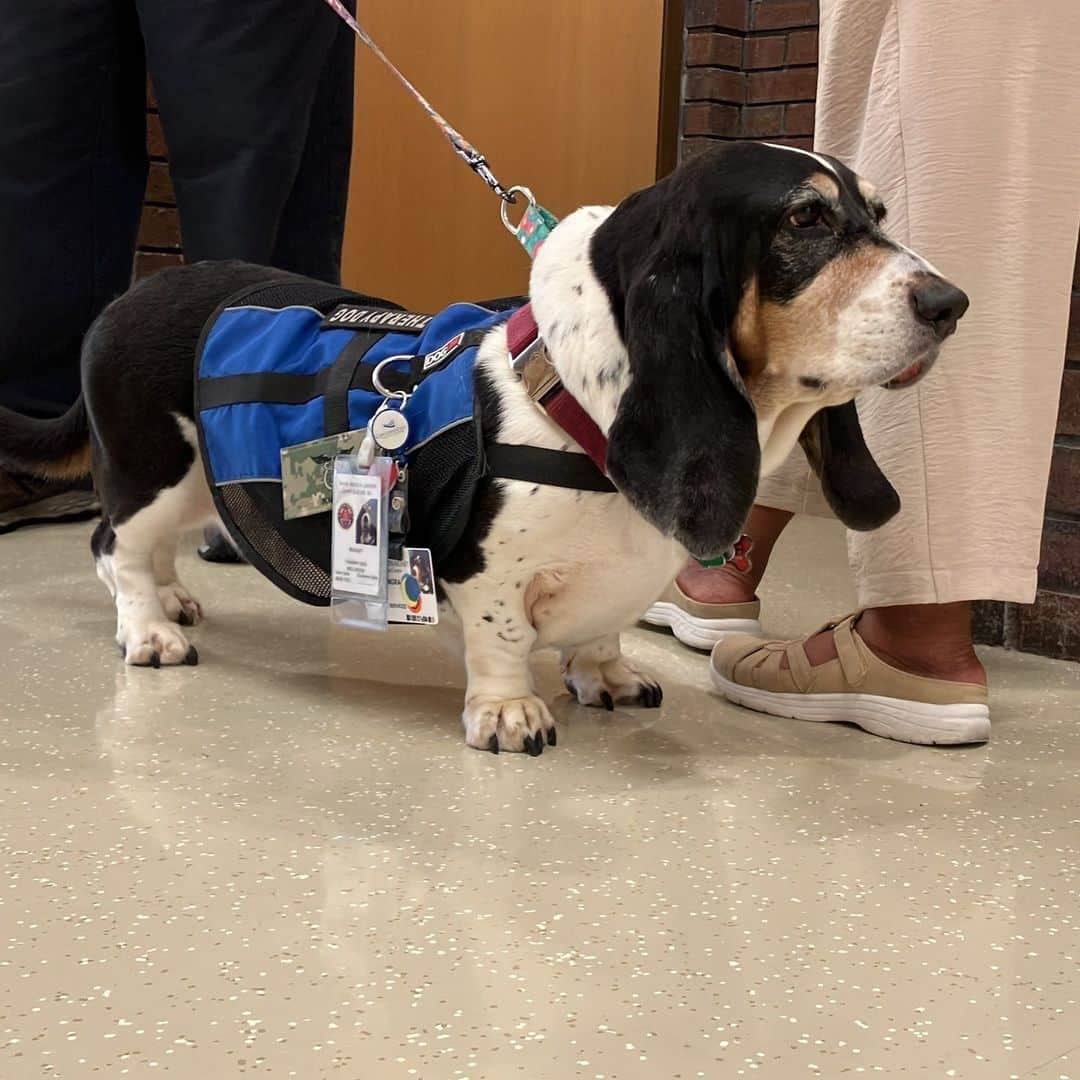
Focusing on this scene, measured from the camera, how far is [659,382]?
4.88 ft

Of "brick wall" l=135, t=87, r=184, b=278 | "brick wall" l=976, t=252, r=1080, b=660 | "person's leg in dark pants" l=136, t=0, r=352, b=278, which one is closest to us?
"brick wall" l=976, t=252, r=1080, b=660

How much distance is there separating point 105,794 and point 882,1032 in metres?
0.85

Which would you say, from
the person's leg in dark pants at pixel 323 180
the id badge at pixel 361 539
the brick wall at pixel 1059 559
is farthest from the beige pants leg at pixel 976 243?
the person's leg in dark pants at pixel 323 180

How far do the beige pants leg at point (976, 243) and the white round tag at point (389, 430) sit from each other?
633mm

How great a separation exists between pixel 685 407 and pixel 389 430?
40 cm

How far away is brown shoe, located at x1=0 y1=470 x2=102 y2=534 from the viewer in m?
2.93

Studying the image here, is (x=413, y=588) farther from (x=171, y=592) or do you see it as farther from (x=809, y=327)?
(x=171, y=592)

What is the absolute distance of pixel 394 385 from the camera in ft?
5.73

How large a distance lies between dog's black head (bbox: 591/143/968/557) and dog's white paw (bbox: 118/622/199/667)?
81 centimetres

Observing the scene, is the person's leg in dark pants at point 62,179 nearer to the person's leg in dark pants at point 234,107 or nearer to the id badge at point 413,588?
the person's leg in dark pants at point 234,107

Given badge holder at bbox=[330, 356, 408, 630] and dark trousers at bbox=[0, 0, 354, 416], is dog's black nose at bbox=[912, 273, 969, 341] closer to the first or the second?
badge holder at bbox=[330, 356, 408, 630]

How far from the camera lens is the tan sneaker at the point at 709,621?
225cm

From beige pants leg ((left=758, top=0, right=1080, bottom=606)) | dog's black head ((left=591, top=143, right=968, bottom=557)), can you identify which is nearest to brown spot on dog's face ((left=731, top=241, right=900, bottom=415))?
dog's black head ((left=591, top=143, right=968, bottom=557))

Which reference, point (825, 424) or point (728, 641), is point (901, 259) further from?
point (728, 641)
